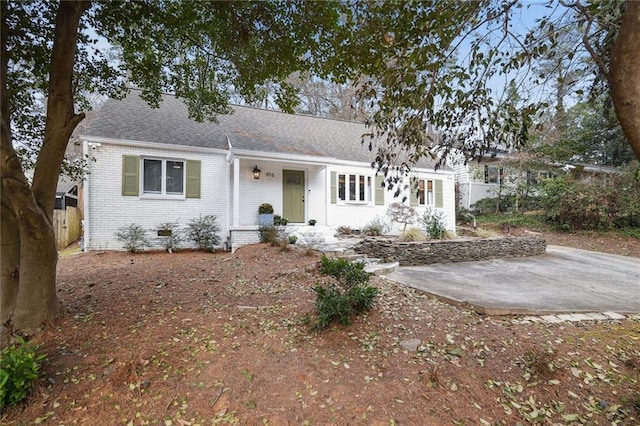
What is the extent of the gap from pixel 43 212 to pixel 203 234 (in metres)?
6.78

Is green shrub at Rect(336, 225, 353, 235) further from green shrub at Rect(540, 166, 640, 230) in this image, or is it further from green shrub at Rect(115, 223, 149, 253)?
green shrub at Rect(540, 166, 640, 230)

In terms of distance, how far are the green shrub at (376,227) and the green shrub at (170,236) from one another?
6622 mm

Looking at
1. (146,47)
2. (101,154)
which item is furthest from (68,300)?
(101,154)

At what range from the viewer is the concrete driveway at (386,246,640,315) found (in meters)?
4.76

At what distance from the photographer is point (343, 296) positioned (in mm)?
3629

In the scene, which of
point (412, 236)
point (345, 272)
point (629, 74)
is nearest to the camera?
point (629, 74)

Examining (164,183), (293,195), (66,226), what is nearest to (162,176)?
(164,183)

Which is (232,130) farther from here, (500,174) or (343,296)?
(500,174)

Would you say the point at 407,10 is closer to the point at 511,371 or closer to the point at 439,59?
the point at 439,59

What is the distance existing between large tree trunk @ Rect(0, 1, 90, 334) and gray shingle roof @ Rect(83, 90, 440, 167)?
22.4ft

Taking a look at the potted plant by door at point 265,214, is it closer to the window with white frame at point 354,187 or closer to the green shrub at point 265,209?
the green shrub at point 265,209

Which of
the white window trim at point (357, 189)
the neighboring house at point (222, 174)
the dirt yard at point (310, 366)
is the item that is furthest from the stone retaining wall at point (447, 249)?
the white window trim at point (357, 189)

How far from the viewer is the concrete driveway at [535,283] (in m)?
4.76

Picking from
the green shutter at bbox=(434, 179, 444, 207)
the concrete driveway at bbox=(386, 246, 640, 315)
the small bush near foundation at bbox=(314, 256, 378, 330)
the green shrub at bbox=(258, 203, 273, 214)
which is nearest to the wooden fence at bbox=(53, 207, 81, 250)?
the green shrub at bbox=(258, 203, 273, 214)
